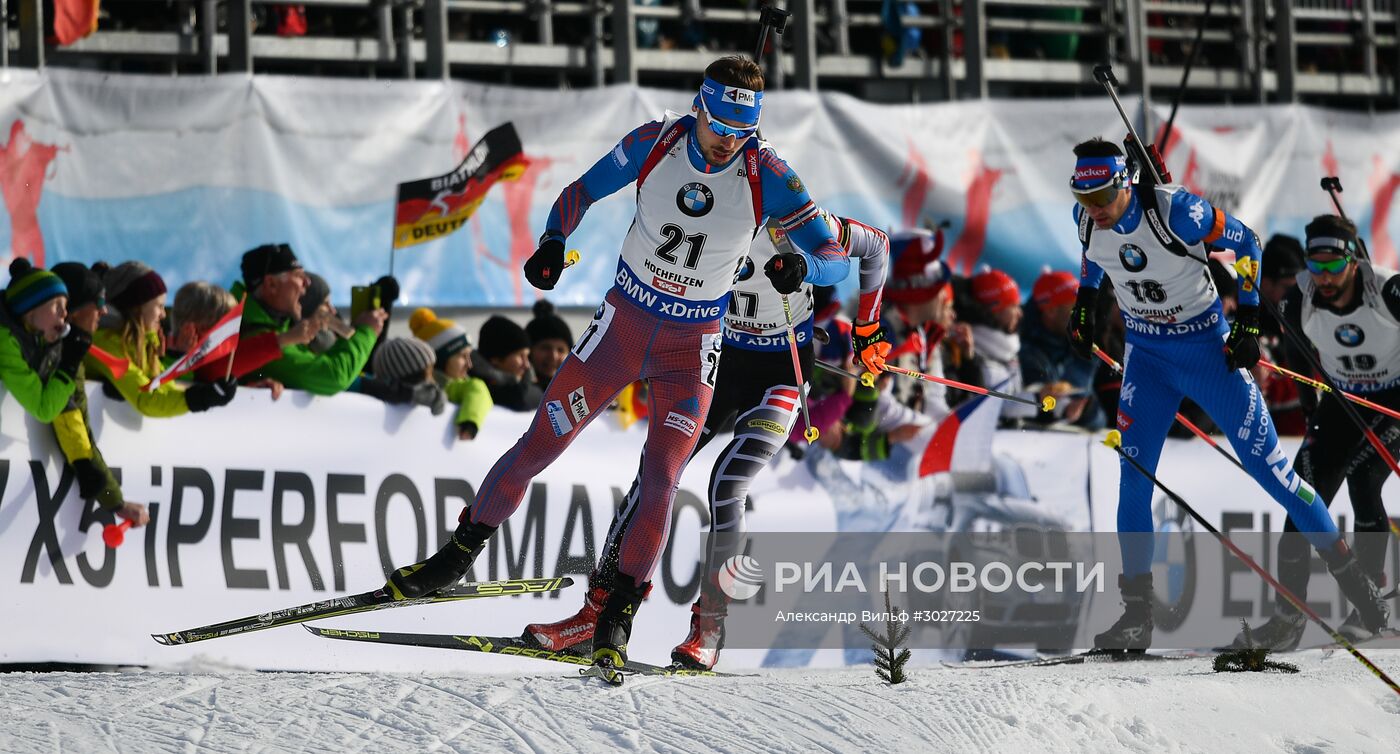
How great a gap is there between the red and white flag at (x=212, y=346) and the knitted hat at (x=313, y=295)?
27.8 inches

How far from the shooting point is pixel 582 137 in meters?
11.2

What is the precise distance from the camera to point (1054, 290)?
415 inches

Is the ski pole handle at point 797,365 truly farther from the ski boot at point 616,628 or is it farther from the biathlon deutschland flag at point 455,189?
the biathlon deutschland flag at point 455,189

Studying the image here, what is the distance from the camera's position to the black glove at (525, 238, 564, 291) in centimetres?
635

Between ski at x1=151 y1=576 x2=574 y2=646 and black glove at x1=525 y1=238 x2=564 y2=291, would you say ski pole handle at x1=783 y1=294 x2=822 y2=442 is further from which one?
ski at x1=151 y1=576 x2=574 y2=646

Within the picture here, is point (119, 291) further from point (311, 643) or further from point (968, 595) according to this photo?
point (968, 595)

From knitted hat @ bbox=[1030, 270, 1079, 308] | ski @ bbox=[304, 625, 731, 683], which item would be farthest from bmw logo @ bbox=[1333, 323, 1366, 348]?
ski @ bbox=[304, 625, 731, 683]

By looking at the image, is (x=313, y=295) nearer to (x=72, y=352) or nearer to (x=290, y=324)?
(x=290, y=324)

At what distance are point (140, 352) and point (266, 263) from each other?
738 mm

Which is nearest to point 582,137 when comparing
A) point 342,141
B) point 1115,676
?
point 342,141

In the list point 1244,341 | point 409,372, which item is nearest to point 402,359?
point 409,372

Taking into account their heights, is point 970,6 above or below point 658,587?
above

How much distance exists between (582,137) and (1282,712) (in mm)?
6397

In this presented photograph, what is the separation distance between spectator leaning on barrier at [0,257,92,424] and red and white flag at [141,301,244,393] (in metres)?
0.41
